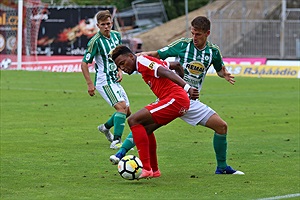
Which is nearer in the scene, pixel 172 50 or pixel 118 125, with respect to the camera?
pixel 172 50

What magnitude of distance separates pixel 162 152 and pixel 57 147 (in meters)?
1.79

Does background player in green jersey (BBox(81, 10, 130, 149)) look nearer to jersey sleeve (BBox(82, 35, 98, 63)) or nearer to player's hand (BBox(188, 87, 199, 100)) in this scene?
jersey sleeve (BBox(82, 35, 98, 63))

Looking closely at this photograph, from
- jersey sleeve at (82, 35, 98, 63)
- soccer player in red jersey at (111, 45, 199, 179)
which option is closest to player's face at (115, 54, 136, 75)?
soccer player in red jersey at (111, 45, 199, 179)

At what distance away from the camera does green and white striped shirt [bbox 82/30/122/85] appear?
14.1m

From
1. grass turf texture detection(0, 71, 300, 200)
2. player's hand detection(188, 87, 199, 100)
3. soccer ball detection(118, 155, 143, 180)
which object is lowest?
grass turf texture detection(0, 71, 300, 200)

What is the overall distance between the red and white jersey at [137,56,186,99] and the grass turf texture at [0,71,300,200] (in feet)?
3.71

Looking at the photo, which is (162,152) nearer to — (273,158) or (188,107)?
(273,158)

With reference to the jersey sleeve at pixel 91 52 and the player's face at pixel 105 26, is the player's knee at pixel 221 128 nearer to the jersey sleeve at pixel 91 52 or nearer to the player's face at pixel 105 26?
the player's face at pixel 105 26

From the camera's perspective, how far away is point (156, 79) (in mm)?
10289

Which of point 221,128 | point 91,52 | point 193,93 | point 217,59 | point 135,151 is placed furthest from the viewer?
point 91,52

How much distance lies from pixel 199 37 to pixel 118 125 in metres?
3.33

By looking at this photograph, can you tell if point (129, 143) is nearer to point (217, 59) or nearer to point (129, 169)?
point (129, 169)

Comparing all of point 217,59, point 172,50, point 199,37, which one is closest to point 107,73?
point 172,50

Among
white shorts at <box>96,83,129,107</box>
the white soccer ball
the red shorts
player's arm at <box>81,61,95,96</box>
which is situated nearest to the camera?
the red shorts
